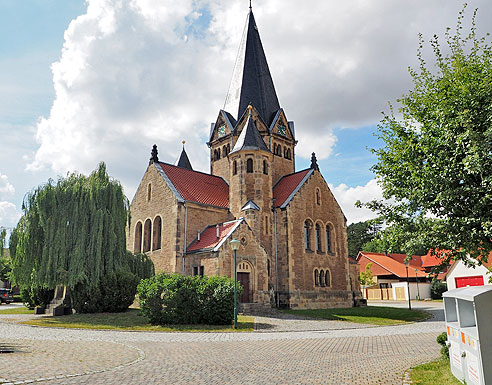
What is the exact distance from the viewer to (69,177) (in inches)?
963

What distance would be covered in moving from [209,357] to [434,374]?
535 cm

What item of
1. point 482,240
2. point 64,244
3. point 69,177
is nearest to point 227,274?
point 64,244

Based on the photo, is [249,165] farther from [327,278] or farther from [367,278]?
[367,278]

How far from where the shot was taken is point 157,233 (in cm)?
3294

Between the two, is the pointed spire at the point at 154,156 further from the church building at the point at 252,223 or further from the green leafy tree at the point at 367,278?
the green leafy tree at the point at 367,278

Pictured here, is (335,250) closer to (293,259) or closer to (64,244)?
(293,259)

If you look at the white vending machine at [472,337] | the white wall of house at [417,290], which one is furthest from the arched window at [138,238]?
the white wall of house at [417,290]

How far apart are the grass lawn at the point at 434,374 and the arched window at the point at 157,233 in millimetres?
26057

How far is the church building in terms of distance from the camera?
90.9 feet

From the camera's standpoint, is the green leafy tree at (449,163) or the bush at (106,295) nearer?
the green leafy tree at (449,163)

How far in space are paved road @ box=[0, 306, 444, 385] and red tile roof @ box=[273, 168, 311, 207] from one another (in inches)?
712

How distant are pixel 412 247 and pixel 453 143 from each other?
3843 mm

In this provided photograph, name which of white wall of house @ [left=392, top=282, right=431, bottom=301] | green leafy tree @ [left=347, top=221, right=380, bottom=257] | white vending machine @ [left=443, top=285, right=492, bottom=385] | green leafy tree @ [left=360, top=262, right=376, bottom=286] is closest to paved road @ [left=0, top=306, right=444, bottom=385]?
white vending machine @ [left=443, top=285, right=492, bottom=385]

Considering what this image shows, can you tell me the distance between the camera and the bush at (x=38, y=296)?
94.0 ft
